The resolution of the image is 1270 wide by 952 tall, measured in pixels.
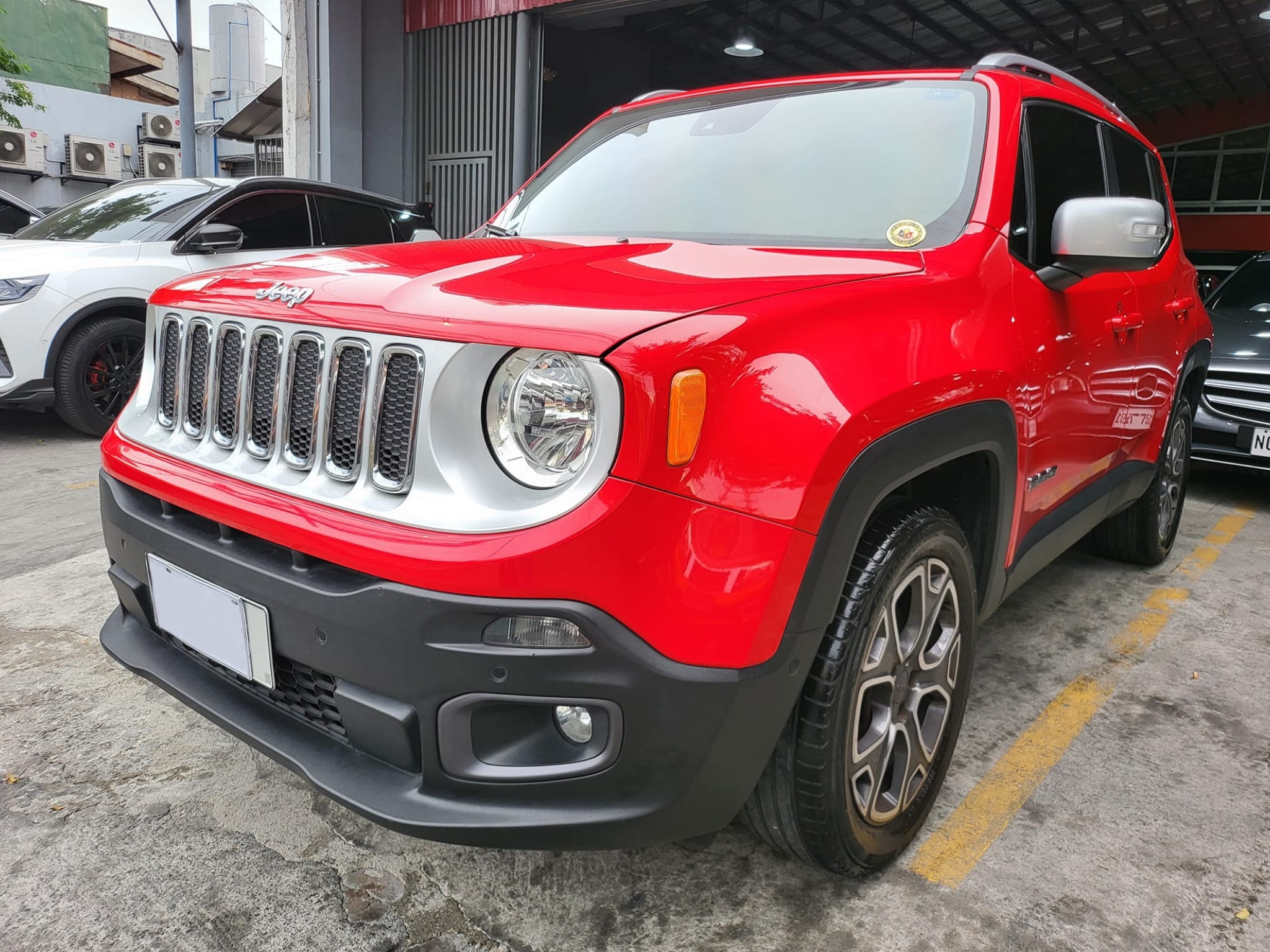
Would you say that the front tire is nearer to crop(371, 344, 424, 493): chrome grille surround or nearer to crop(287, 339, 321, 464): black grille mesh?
crop(371, 344, 424, 493): chrome grille surround

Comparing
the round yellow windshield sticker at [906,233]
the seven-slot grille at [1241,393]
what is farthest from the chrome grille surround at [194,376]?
the seven-slot grille at [1241,393]

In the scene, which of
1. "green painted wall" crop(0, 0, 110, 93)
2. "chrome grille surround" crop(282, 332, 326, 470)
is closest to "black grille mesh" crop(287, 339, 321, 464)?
"chrome grille surround" crop(282, 332, 326, 470)

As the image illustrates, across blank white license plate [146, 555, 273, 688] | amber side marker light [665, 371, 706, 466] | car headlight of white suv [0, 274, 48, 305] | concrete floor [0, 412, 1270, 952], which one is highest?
amber side marker light [665, 371, 706, 466]

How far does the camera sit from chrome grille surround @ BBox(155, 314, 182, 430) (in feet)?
6.56

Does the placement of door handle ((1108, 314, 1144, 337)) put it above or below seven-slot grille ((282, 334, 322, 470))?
above

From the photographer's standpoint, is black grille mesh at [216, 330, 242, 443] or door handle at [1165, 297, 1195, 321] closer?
black grille mesh at [216, 330, 242, 443]

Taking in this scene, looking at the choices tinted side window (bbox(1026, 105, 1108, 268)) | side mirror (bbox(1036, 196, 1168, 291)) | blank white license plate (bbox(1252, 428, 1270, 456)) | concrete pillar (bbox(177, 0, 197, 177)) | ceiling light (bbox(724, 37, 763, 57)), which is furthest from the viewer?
ceiling light (bbox(724, 37, 763, 57))

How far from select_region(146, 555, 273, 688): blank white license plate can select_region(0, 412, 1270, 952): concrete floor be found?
48cm

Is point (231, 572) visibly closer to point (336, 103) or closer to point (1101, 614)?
point (1101, 614)

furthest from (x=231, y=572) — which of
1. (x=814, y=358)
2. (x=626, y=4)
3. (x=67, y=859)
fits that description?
(x=626, y=4)

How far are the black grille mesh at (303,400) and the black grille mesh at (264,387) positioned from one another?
0.27 feet

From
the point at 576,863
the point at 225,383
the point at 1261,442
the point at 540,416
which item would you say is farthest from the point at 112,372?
the point at 1261,442

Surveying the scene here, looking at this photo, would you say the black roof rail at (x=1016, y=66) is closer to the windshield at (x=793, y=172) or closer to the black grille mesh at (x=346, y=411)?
the windshield at (x=793, y=172)

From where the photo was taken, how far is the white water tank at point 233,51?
94.7 ft
